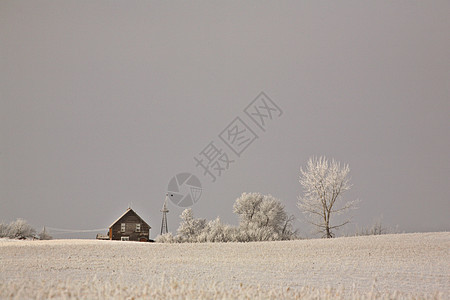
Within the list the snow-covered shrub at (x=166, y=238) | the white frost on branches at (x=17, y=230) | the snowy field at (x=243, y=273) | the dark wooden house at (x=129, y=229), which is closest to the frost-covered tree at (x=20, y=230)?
the white frost on branches at (x=17, y=230)

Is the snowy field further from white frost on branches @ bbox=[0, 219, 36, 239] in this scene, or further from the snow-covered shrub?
white frost on branches @ bbox=[0, 219, 36, 239]

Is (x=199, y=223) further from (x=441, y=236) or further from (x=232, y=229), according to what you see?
(x=441, y=236)

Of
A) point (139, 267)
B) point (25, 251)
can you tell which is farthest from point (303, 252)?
point (25, 251)

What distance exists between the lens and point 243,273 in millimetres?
8672

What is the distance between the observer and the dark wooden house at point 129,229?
68.5ft

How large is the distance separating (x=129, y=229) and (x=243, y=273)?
13.2 metres

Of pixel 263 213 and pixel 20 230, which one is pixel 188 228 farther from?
pixel 20 230

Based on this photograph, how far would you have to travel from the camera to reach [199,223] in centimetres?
1909

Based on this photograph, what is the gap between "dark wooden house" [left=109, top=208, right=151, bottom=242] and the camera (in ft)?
68.5

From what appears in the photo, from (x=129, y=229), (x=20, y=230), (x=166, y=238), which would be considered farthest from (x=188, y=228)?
(x=20, y=230)

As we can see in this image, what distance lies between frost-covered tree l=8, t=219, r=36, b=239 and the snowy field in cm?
916

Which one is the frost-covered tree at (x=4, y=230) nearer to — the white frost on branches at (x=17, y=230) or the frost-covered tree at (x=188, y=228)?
the white frost on branches at (x=17, y=230)

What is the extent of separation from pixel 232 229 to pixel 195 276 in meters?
11.7

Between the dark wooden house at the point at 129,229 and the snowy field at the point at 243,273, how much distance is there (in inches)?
258
